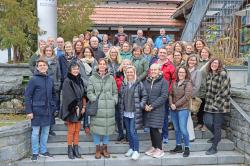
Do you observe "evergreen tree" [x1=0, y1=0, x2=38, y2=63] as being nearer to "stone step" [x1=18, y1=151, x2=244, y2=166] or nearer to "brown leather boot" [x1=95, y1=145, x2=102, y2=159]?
"stone step" [x1=18, y1=151, x2=244, y2=166]

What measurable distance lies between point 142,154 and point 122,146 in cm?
40

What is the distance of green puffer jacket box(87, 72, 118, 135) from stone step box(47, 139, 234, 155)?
0.57 m

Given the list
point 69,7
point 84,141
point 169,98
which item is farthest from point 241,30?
point 84,141

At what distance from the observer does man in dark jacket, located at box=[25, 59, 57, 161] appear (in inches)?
248

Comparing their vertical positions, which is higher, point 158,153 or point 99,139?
point 99,139

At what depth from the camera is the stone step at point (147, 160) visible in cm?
646

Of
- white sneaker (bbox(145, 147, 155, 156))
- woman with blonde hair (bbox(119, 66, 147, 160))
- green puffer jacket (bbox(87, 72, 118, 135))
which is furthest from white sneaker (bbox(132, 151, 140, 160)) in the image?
green puffer jacket (bbox(87, 72, 118, 135))

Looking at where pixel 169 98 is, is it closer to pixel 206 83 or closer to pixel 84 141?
pixel 206 83

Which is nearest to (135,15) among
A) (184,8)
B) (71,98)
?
(184,8)

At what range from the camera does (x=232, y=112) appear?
7.32m

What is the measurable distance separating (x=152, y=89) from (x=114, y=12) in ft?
40.5

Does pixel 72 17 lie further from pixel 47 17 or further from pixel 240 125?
pixel 240 125

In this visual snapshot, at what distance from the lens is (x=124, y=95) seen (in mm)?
6539

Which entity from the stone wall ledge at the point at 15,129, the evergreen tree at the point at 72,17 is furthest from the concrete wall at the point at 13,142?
the evergreen tree at the point at 72,17
